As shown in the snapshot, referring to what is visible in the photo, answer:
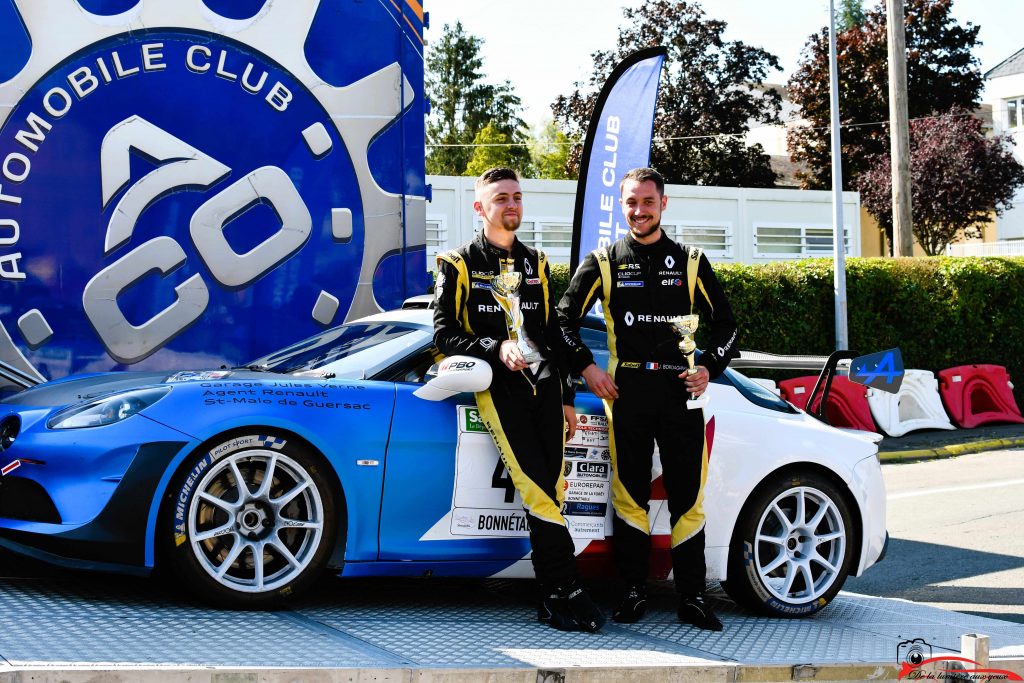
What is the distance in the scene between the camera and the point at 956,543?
786 centimetres

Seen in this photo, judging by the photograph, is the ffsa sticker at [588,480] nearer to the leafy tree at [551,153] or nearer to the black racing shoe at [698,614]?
the black racing shoe at [698,614]


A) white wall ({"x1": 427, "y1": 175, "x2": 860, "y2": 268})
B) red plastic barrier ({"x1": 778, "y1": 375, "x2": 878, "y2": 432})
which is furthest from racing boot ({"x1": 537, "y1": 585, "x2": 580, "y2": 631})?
white wall ({"x1": 427, "y1": 175, "x2": 860, "y2": 268})

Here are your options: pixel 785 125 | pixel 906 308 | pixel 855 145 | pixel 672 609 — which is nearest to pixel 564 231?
pixel 906 308

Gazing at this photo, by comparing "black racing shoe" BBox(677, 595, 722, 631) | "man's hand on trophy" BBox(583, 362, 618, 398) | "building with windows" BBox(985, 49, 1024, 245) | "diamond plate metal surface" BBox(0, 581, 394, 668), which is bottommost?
"black racing shoe" BBox(677, 595, 722, 631)

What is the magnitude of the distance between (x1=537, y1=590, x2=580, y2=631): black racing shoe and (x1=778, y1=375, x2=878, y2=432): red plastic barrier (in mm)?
9855

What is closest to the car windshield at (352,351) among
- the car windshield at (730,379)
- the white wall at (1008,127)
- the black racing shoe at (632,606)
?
the car windshield at (730,379)

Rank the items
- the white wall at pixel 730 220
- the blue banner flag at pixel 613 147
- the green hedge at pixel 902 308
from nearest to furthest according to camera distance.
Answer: the blue banner flag at pixel 613 147 → the green hedge at pixel 902 308 → the white wall at pixel 730 220

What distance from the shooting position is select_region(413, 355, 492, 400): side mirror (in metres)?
4.57

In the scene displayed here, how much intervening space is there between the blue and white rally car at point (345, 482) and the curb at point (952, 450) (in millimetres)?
8251

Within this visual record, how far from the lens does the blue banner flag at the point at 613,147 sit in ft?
30.5

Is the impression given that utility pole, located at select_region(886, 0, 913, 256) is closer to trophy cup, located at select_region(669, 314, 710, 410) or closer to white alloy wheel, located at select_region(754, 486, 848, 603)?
white alloy wheel, located at select_region(754, 486, 848, 603)

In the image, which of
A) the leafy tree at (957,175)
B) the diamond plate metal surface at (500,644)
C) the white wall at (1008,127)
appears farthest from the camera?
the white wall at (1008,127)

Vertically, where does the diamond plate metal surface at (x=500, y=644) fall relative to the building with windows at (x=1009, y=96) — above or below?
below

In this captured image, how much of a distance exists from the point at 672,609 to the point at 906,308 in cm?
1211
